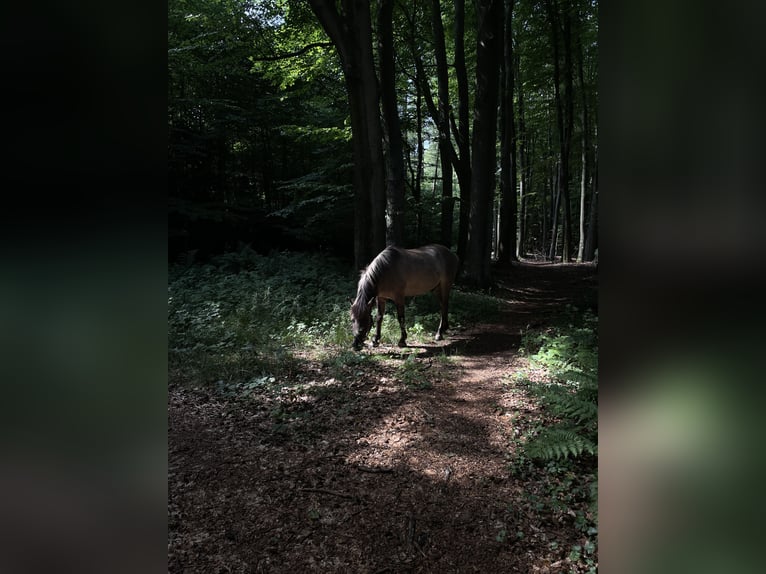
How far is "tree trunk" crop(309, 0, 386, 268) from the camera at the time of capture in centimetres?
747

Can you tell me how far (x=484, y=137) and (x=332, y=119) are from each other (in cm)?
413

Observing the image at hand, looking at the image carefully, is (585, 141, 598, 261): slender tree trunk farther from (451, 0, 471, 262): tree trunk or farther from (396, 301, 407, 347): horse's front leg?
(396, 301, 407, 347): horse's front leg

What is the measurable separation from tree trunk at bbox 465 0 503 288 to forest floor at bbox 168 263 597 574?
6.01 m

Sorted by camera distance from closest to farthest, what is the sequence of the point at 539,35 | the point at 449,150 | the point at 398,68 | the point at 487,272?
1. the point at 487,272
2. the point at 449,150
3. the point at 398,68
4. the point at 539,35

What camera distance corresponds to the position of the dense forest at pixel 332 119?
8.41 metres

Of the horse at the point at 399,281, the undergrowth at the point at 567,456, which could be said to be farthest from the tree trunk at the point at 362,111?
the undergrowth at the point at 567,456

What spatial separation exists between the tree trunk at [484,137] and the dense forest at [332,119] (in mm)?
36

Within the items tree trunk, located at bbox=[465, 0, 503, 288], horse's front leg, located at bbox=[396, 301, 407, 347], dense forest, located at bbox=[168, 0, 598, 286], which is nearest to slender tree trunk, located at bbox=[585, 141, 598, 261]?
dense forest, located at bbox=[168, 0, 598, 286]

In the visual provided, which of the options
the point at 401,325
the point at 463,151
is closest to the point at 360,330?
the point at 401,325

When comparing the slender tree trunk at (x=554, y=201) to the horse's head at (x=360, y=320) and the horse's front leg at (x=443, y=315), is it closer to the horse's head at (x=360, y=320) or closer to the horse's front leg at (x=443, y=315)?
the horse's front leg at (x=443, y=315)
